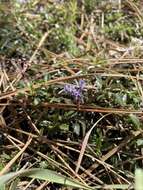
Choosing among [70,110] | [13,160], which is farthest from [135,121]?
[13,160]

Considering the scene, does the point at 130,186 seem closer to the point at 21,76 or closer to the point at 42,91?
the point at 42,91

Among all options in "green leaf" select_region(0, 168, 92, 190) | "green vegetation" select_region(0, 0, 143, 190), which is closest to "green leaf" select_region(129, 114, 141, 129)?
"green vegetation" select_region(0, 0, 143, 190)

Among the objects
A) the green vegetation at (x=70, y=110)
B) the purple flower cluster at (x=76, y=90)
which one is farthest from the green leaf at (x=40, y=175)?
the purple flower cluster at (x=76, y=90)

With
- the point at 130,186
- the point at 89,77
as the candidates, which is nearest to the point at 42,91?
the point at 89,77

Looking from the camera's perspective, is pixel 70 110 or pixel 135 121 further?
pixel 70 110

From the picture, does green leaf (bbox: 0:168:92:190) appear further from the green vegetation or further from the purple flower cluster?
the purple flower cluster

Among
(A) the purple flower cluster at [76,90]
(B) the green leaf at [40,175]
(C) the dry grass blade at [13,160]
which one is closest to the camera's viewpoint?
(B) the green leaf at [40,175]

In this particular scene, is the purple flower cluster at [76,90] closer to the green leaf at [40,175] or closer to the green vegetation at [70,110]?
the green vegetation at [70,110]

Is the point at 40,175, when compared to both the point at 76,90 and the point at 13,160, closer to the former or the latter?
the point at 13,160
